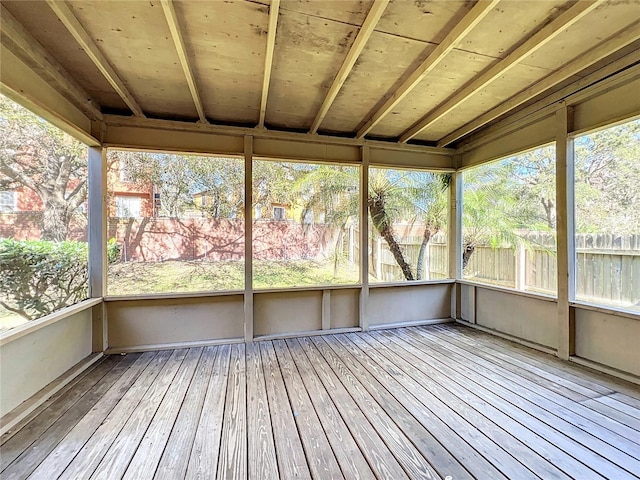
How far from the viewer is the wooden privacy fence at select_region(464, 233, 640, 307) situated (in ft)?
8.87

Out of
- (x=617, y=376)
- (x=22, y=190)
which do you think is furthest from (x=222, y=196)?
(x=617, y=376)

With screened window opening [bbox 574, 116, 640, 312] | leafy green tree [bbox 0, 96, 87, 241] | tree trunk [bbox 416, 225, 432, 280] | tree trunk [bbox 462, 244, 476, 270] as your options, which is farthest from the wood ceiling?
tree trunk [bbox 462, 244, 476, 270]

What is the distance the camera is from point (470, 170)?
4.49m

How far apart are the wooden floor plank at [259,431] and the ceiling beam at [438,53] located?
3019mm

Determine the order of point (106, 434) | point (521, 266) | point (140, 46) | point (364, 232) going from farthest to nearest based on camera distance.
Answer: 1. point (364, 232)
2. point (521, 266)
3. point (140, 46)
4. point (106, 434)

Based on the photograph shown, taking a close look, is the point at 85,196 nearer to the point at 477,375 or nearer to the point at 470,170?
the point at 477,375

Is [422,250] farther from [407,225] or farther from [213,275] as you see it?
[213,275]

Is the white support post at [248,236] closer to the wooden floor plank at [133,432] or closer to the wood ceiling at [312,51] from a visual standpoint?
the wood ceiling at [312,51]

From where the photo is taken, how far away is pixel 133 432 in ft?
6.48

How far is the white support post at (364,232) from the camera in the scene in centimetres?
421

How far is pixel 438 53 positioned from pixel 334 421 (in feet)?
9.46

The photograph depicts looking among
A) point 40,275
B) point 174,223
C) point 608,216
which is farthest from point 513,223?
point 40,275

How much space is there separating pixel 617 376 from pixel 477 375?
1.22m

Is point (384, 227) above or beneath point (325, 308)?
above
